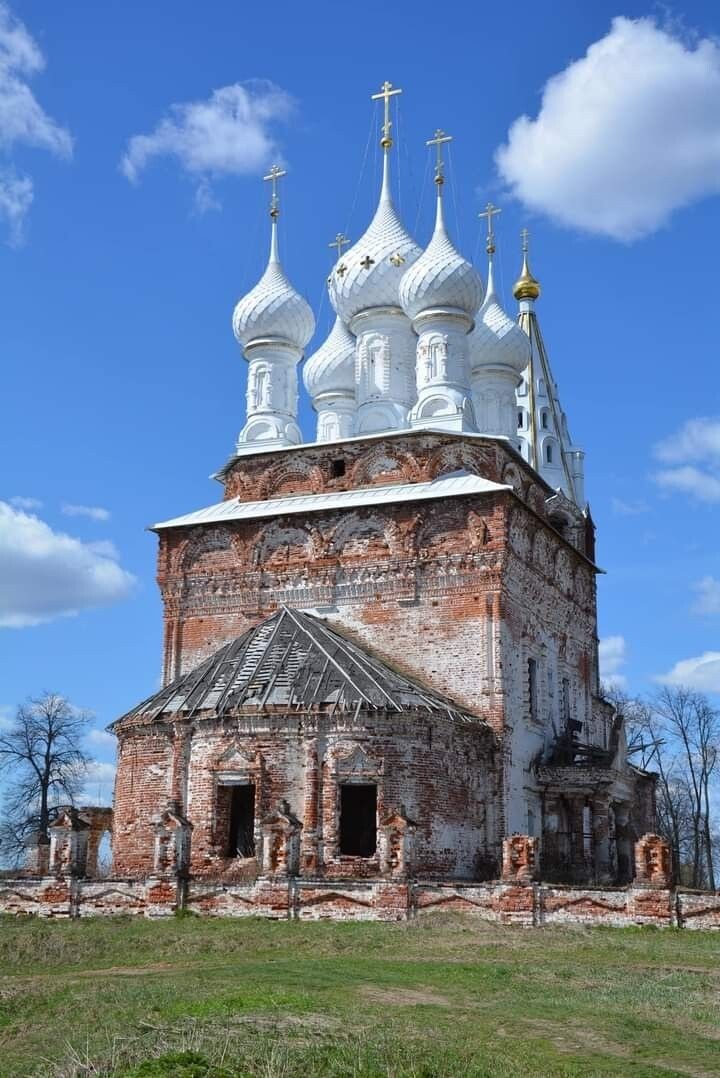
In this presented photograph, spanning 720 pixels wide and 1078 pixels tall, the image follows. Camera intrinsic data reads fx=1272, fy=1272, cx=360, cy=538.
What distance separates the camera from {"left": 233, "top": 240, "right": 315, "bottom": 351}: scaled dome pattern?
28.7m

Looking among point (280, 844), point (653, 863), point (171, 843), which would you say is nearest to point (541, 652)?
point (653, 863)

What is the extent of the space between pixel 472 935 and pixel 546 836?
875 centimetres

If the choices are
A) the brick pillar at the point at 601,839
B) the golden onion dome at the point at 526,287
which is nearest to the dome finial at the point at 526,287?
the golden onion dome at the point at 526,287

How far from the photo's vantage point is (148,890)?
18906 millimetres

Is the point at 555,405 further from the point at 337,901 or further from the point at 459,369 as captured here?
the point at 337,901

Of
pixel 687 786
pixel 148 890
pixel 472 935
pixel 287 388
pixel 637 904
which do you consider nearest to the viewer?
pixel 472 935

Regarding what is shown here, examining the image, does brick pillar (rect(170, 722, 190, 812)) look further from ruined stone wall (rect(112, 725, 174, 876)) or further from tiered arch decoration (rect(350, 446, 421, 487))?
tiered arch decoration (rect(350, 446, 421, 487))

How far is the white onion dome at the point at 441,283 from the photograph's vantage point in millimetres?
26891

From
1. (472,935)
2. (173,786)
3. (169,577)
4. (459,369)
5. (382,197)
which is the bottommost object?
(472,935)

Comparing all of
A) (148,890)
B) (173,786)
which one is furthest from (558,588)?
(148,890)

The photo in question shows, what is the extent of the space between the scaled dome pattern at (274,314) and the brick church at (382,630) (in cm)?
5

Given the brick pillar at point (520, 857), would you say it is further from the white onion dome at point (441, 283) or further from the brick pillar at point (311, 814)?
the white onion dome at point (441, 283)

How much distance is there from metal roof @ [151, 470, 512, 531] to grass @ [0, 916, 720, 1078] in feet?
31.6

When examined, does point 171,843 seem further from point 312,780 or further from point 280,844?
point 312,780
